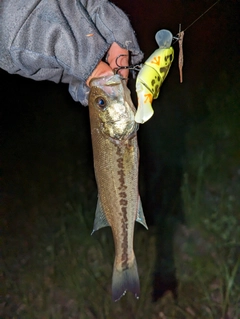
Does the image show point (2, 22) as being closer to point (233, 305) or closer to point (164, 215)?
point (164, 215)

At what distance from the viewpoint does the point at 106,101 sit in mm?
772

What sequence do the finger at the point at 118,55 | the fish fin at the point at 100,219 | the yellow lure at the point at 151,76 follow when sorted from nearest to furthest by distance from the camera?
the yellow lure at the point at 151,76 < the finger at the point at 118,55 < the fish fin at the point at 100,219

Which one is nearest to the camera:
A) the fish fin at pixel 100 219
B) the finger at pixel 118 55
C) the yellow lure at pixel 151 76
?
the yellow lure at pixel 151 76

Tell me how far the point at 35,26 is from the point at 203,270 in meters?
2.11

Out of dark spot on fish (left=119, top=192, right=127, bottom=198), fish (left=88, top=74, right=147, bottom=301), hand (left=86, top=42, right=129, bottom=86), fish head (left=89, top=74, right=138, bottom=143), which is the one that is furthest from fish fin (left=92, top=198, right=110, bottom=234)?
hand (left=86, top=42, right=129, bottom=86)

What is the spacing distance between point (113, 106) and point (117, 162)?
0.53 ft

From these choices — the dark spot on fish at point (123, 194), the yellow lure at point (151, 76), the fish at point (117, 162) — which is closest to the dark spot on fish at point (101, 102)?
the fish at point (117, 162)

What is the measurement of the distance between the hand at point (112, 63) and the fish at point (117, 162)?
0.03m

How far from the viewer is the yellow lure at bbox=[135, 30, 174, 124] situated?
722 mm

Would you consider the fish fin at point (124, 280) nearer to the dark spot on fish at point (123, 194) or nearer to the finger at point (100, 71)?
the dark spot on fish at point (123, 194)

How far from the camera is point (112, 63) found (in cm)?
86

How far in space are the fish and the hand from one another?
0.03 metres

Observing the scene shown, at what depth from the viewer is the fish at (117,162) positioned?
2.53 feet

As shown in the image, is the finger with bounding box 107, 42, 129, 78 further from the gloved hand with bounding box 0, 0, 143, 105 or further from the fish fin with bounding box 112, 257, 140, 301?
the fish fin with bounding box 112, 257, 140, 301
